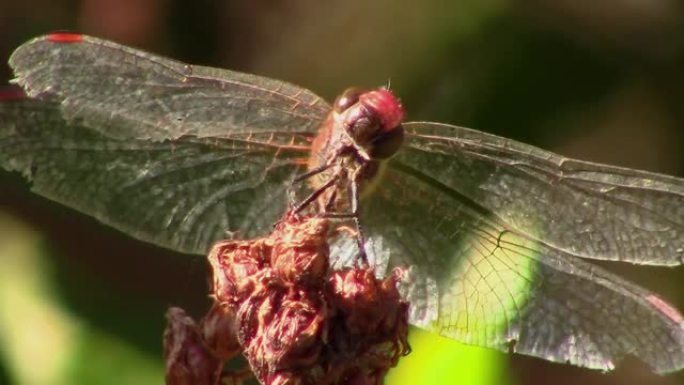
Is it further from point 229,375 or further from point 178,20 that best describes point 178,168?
point 178,20

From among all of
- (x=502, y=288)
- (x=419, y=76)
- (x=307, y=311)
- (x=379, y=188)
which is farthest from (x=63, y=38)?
(x=419, y=76)

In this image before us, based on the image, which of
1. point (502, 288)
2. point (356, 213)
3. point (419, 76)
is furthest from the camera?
point (419, 76)

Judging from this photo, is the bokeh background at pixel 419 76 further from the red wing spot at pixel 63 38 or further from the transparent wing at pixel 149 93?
the red wing spot at pixel 63 38

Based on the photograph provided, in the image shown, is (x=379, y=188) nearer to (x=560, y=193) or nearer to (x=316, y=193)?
(x=316, y=193)

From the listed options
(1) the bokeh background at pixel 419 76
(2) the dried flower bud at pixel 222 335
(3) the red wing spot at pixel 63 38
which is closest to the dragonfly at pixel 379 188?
(3) the red wing spot at pixel 63 38

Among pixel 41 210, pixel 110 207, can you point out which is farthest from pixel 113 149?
pixel 41 210

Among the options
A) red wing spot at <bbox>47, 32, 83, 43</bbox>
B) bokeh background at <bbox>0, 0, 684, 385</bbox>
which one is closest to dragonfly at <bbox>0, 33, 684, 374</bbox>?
red wing spot at <bbox>47, 32, 83, 43</bbox>
